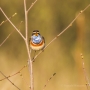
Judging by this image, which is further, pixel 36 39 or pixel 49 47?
pixel 49 47

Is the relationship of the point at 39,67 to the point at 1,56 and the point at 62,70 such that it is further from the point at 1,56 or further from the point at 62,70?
the point at 1,56

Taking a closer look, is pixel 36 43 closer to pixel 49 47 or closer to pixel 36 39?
pixel 36 39

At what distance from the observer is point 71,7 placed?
12.1 m

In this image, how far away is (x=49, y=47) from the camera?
991cm

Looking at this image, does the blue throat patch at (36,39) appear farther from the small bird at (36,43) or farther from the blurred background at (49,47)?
the blurred background at (49,47)

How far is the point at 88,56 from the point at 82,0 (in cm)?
236

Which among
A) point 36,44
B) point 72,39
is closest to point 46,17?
point 72,39

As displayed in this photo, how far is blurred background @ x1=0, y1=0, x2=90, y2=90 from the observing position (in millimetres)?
8383

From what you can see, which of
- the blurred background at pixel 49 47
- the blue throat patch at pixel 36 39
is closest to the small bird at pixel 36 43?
the blue throat patch at pixel 36 39

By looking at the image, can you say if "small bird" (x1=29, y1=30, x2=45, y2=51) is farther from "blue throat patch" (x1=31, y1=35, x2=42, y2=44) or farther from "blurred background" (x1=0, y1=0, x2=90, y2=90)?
"blurred background" (x1=0, y1=0, x2=90, y2=90)

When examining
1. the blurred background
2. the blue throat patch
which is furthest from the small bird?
the blurred background

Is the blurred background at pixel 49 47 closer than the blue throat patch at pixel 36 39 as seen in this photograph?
No

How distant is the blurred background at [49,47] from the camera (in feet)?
27.5

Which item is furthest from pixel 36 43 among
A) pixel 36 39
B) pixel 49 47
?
pixel 49 47
